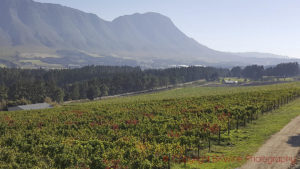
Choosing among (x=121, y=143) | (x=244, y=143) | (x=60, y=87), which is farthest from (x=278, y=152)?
(x=60, y=87)

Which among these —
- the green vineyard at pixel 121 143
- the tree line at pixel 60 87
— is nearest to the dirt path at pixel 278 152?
the green vineyard at pixel 121 143

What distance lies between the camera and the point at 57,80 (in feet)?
626

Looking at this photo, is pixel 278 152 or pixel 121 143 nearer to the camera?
pixel 278 152

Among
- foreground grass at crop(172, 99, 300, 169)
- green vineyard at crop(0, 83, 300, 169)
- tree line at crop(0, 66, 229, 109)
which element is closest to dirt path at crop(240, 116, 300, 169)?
foreground grass at crop(172, 99, 300, 169)

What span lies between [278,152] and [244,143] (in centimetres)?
539

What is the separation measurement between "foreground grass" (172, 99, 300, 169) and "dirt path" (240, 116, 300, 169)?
2.60 feet

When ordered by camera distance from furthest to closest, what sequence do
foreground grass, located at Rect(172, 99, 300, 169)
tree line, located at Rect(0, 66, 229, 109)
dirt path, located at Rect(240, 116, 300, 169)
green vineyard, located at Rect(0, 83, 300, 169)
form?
tree line, located at Rect(0, 66, 229, 109)
green vineyard, located at Rect(0, 83, 300, 169)
foreground grass, located at Rect(172, 99, 300, 169)
dirt path, located at Rect(240, 116, 300, 169)

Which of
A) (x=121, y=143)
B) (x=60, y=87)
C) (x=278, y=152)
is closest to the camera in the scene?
(x=278, y=152)

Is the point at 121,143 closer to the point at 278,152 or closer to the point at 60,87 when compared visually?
the point at 278,152

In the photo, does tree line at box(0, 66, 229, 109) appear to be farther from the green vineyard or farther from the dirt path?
the dirt path

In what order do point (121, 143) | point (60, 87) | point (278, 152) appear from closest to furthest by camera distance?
point (278, 152) < point (121, 143) < point (60, 87)

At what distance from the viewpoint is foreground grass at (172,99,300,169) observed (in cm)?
2548

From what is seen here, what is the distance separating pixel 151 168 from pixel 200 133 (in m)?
12.2

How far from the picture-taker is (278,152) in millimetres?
27469
